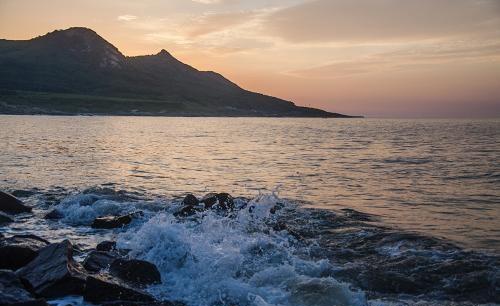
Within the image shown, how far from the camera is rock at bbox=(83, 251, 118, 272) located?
11.8 metres

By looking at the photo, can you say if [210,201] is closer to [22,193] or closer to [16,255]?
[16,255]

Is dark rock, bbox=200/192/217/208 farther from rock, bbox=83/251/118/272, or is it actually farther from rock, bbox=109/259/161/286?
rock, bbox=109/259/161/286

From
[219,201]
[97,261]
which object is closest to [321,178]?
[219,201]

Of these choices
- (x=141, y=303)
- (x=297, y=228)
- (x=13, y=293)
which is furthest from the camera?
(x=297, y=228)

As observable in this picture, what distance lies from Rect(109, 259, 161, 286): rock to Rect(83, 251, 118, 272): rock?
0.38m

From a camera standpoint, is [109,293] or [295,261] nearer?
[109,293]

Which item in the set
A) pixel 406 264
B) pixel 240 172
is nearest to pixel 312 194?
pixel 240 172

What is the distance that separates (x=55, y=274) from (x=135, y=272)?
185 cm

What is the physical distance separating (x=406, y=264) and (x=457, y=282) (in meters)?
1.61

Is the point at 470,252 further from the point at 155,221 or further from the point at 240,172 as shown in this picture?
the point at 240,172

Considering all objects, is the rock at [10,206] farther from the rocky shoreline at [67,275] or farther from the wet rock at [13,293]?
the wet rock at [13,293]

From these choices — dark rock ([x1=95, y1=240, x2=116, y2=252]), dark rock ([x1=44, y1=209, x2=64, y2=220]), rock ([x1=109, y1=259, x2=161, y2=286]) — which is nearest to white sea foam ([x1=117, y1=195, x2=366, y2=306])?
dark rock ([x1=95, y1=240, x2=116, y2=252])

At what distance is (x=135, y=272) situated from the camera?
37.7ft

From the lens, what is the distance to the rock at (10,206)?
1953 cm
